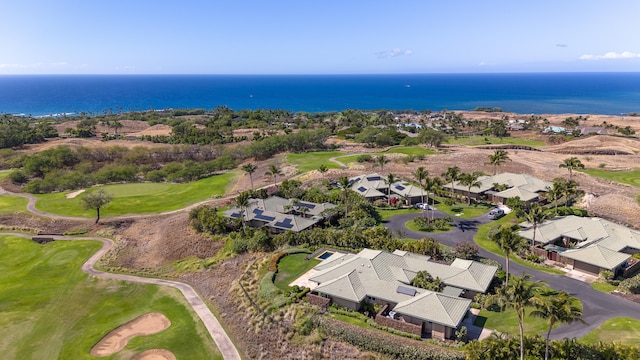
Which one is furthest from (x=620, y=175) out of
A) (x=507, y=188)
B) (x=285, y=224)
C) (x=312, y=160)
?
(x=285, y=224)

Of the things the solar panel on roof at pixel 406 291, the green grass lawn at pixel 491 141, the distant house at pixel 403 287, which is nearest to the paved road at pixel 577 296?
the distant house at pixel 403 287

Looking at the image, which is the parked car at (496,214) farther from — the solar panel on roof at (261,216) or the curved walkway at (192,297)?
the curved walkway at (192,297)

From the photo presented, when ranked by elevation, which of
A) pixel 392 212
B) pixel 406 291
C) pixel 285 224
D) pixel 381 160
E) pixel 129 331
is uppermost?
pixel 381 160

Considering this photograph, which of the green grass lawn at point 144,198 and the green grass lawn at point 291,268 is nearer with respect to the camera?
the green grass lawn at point 291,268

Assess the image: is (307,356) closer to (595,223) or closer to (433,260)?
(433,260)

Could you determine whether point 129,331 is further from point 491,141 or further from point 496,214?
point 491,141

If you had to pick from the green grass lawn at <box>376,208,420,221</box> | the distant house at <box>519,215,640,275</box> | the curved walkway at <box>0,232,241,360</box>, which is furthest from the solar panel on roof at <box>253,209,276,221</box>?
the distant house at <box>519,215,640,275</box>
